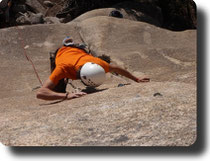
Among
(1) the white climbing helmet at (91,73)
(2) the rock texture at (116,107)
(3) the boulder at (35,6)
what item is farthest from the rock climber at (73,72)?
(3) the boulder at (35,6)

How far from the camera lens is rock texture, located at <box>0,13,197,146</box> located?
3355 mm

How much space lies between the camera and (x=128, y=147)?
321 centimetres

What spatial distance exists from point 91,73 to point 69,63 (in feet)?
1.13

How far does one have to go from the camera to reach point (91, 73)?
492cm

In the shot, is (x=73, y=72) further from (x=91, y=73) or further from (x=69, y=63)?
(x=91, y=73)

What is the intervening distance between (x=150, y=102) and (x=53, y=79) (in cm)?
153

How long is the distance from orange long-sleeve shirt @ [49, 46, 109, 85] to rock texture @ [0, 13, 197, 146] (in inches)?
14.4

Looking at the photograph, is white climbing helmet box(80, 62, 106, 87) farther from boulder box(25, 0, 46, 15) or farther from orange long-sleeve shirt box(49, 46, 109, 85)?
boulder box(25, 0, 46, 15)

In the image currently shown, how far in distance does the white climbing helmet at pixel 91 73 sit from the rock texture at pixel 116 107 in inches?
7.5

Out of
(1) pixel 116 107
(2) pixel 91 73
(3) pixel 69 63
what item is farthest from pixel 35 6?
(1) pixel 116 107

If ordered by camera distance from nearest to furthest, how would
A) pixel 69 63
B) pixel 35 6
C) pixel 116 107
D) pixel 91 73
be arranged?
pixel 116 107
pixel 91 73
pixel 69 63
pixel 35 6

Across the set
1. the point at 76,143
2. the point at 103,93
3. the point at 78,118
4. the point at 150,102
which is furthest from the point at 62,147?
the point at 103,93

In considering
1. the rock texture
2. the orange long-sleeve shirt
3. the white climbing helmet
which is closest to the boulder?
the rock texture

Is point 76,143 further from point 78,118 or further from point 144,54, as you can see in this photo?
point 144,54
